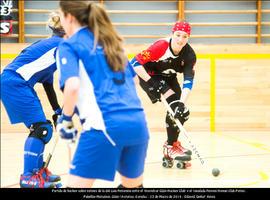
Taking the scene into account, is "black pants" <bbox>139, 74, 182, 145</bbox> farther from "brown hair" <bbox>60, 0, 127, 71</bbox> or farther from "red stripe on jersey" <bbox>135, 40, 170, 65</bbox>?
"brown hair" <bbox>60, 0, 127, 71</bbox>

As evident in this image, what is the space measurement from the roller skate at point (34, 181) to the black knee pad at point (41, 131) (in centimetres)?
22

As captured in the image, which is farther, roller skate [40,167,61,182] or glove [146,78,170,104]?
glove [146,78,170,104]

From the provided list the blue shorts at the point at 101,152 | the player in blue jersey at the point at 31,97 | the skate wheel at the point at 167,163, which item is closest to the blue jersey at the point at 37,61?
the player in blue jersey at the point at 31,97

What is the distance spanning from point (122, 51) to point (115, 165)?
49 centimetres

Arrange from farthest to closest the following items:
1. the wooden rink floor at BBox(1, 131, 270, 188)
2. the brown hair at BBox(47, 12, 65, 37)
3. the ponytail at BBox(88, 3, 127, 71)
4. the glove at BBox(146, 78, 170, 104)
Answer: the glove at BBox(146, 78, 170, 104) → the wooden rink floor at BBox(1, 131, 270, 188) → the brown hair at BBox(47, 12, 65, 37) → the ponytail at BBox(88, 3, 127, 71)

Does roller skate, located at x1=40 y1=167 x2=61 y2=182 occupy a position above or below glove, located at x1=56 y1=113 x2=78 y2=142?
below

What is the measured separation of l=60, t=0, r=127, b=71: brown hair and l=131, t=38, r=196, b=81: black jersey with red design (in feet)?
7.33

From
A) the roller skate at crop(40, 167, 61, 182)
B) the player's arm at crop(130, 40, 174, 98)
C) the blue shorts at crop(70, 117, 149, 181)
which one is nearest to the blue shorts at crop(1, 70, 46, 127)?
the roller skate at crop(40, 167, 61, 182)

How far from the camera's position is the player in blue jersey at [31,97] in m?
3.58

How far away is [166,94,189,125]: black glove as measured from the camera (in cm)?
443

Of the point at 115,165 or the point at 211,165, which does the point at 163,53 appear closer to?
the point at 211,165

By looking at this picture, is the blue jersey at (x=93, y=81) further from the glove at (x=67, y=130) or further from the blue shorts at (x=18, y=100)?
the blue shorts at (x=18, y=100)

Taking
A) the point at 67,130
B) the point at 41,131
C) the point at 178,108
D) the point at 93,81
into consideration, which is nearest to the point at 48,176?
the point at 41,131

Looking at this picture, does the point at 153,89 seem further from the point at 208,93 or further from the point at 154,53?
the point at 208,93
